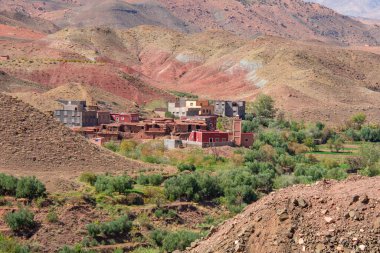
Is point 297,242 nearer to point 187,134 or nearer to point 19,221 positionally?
point 19,221

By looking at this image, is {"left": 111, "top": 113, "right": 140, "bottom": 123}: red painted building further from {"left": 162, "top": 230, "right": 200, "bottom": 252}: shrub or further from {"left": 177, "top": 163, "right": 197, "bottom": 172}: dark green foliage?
{"left": 162, "top": 230, "right": 200, "bottom": 252}: shrub

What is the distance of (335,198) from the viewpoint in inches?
569

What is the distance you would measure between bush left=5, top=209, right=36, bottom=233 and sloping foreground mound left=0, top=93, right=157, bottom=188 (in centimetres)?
679

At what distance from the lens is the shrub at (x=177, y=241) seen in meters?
23.5

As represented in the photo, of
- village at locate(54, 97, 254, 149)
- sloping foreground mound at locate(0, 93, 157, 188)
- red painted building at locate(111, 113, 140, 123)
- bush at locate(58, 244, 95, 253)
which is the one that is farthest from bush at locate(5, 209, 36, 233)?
red painted building at locate(111, 113, 140, 123)

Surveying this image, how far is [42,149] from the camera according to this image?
116ft

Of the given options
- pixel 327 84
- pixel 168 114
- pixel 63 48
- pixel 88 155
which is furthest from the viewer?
pixel 63 48

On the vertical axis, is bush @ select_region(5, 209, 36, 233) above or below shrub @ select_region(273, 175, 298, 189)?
below

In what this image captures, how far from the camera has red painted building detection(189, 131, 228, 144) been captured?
48.3 metres

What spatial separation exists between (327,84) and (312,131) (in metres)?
31.9

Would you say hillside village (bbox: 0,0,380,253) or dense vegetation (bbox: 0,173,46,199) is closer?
hillside village (bbox: 0,0,380,253)

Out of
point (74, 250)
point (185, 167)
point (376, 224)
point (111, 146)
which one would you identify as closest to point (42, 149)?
point (185, 167)

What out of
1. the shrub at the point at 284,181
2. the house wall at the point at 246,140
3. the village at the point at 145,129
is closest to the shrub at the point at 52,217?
the shrub at the point at 284,181

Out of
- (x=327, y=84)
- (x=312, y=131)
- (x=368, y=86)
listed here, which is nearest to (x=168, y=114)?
(x=312, y=131)
